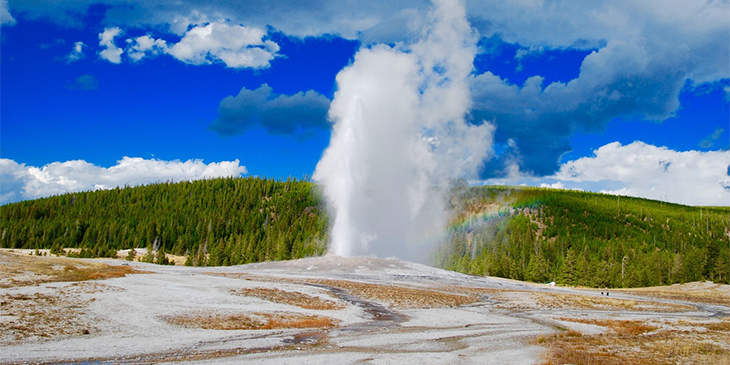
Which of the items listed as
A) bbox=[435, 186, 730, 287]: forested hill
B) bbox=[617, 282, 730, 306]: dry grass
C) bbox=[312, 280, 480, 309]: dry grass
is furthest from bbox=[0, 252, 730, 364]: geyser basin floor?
bbox=[435, 186, 730, 287]: forested hill

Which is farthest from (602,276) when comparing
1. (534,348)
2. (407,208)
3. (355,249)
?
(534,348)

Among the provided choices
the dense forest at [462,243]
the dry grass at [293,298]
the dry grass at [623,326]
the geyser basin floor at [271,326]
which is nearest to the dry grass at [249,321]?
the geyser basin floor at [271,326]

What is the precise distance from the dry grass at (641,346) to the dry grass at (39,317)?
20.3 meters

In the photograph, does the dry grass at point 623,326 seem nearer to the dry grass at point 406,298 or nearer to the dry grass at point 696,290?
the dry grass at point 406,298

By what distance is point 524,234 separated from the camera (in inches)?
6747

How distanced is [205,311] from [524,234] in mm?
160741

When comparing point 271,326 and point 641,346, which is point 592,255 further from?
point 271,326

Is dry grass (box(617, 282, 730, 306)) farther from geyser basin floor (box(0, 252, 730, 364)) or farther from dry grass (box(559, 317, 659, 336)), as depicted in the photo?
dry grass (box(559, 317, 659, 336))

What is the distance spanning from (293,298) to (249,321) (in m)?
11.9

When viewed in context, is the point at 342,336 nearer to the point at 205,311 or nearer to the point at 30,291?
the point at 205,311

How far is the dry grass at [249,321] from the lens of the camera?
2405 cm

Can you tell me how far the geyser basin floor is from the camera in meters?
17.4

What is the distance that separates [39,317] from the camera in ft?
69.8

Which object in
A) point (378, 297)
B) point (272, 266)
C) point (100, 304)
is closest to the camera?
point (100, 304)
